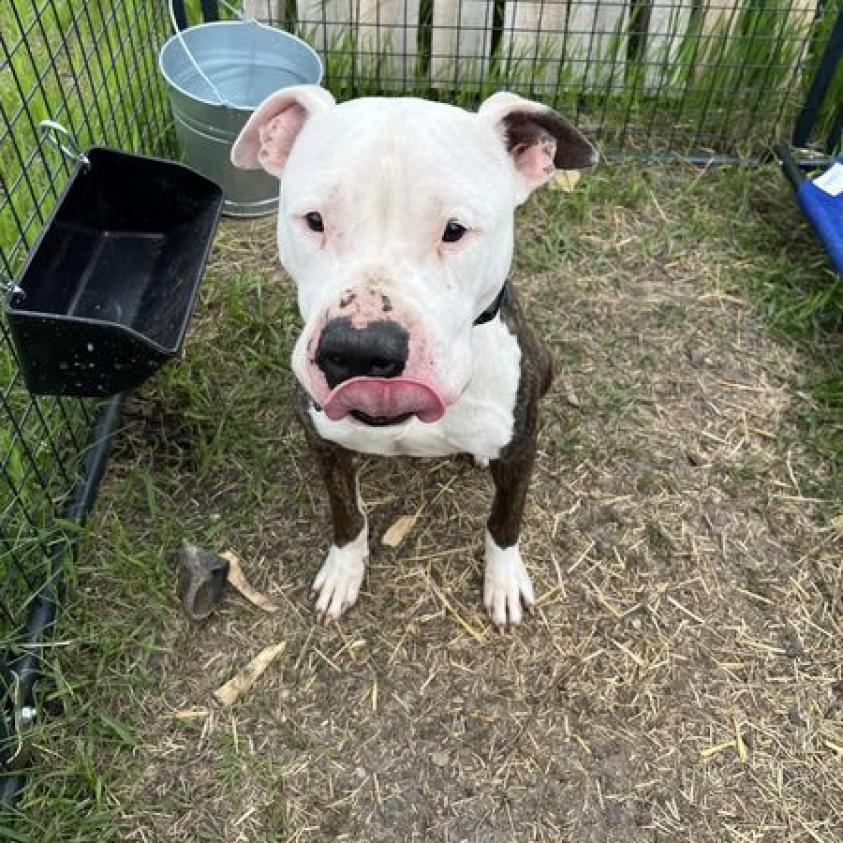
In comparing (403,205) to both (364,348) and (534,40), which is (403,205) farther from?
(534,40)

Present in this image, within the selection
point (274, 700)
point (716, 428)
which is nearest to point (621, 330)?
point (716, 428)

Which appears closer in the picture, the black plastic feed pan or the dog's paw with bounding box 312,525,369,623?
the black plastic feed pan

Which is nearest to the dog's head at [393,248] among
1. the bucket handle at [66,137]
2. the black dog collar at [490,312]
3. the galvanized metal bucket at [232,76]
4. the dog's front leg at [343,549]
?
the black dog collar at [490,312]

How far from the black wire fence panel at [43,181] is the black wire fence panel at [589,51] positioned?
0.61m

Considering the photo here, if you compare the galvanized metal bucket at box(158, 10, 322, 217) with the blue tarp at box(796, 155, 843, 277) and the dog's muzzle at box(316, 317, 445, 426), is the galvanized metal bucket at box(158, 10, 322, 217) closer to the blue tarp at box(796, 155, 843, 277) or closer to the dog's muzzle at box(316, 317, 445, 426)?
the blue tarp at box(796, 155, 843, 277)

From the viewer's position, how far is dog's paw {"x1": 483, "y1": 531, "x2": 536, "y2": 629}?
2572mm

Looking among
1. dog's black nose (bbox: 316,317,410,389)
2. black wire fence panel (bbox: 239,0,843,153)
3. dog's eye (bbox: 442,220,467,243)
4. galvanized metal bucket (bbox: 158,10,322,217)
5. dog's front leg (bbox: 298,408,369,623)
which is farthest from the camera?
black wire fence panel (bbox: 239,0,843,153)

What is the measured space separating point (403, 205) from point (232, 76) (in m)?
2.36

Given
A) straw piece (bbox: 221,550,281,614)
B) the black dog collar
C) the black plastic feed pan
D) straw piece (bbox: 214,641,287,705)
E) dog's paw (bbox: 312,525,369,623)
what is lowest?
straw piece (bbox: 214,641,287,705)

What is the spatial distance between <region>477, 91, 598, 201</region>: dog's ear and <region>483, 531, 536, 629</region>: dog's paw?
0.98m

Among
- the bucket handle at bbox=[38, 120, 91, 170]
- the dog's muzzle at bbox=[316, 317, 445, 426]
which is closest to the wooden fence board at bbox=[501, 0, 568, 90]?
the bucket handle at bbox=[38, 120, 91, 170]

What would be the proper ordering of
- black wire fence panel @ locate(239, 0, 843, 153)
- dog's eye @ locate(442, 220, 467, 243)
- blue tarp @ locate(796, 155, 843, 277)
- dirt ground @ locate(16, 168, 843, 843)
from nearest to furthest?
dog's eye @ locate(442, 220, 467, 243), dirt ground @ locate(16, 168, 843, 843), blue tarp @ locate(796, 155, 843, 277), black wire fence panel @ locate(239, 0, 843, 153)

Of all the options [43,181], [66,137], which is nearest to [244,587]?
[66,137]

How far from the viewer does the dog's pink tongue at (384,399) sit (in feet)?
5.48
